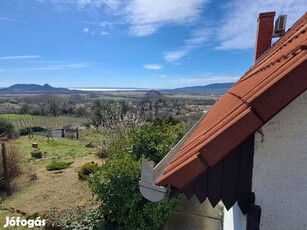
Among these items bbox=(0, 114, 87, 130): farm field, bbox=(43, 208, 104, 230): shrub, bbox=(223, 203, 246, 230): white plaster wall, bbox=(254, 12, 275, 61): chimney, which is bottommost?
bbox=(0, 114, 87, 130): farm field

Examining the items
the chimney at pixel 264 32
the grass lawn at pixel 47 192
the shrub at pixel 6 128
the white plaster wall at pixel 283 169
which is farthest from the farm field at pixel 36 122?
the white plaster wall at pixel 283 169

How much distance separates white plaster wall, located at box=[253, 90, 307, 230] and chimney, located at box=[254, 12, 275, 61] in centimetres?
688

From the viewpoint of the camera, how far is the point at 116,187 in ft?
20.7

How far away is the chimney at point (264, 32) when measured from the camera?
7.80 metres

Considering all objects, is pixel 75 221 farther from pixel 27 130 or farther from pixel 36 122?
pixel 36 122

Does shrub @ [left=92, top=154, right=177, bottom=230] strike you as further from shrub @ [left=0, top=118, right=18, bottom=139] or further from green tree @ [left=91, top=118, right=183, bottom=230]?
shrub @ [left=0, top=118, right=18, bottom=139]

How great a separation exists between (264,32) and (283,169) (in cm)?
748

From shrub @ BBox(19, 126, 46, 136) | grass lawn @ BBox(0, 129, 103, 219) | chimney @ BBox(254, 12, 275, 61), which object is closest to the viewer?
chimney @ BBox(254, 12, 275, 61)

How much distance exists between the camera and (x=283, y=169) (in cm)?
169

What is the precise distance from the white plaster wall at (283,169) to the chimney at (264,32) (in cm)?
688

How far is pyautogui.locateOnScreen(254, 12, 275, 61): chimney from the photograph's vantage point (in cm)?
780

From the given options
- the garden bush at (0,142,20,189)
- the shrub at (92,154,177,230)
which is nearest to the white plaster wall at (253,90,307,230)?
the shrub at (92,154,177,230)

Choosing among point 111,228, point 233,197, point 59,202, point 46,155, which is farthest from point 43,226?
point 46,155

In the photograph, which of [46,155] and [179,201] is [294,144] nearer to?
[179,201]
